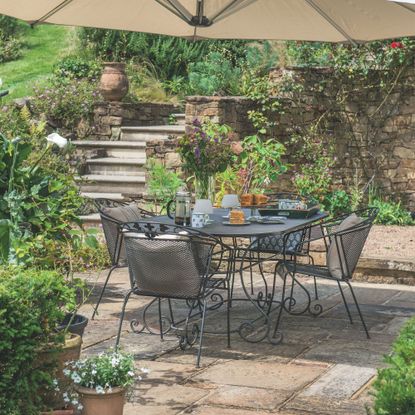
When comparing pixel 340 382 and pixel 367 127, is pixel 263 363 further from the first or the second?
pixel 367 127

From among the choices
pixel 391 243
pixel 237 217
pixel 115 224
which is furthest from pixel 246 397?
pixel 391 243

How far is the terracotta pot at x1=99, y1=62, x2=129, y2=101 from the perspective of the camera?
44.4ft

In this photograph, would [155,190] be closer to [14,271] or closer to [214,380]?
[214,380]

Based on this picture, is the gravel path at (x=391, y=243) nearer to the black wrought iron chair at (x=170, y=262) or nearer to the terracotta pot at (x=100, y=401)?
the black wrought iron chair at (x=170, y=262)

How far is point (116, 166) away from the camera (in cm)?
1250

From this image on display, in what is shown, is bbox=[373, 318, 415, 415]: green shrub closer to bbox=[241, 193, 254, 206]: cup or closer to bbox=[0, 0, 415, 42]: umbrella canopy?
bbox=[241, 193, 254, 206]: cup

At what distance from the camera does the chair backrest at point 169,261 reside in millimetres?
5676

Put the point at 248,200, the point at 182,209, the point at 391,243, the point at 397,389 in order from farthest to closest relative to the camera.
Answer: the point at 391,243, the point at 248,200, the point at 182,209, the point at 397,389

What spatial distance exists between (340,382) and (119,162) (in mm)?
7530

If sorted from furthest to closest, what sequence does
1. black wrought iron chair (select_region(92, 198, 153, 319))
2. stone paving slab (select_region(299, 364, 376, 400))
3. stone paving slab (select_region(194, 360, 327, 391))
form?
1. black wrought iron chair (select_region(92, 198, 153, 319))
2. stone paving slab (select_region(194, 360, 327, 391))
3. stone paving slab (select_region(299, 364, 376, 400))

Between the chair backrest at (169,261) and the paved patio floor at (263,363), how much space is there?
0.40 meters

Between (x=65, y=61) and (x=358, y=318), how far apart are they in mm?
9063

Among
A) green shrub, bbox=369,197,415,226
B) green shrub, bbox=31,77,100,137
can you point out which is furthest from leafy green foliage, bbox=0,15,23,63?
green shrub, bbox=369,197,415,226

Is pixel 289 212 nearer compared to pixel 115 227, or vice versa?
pixel 115 227
